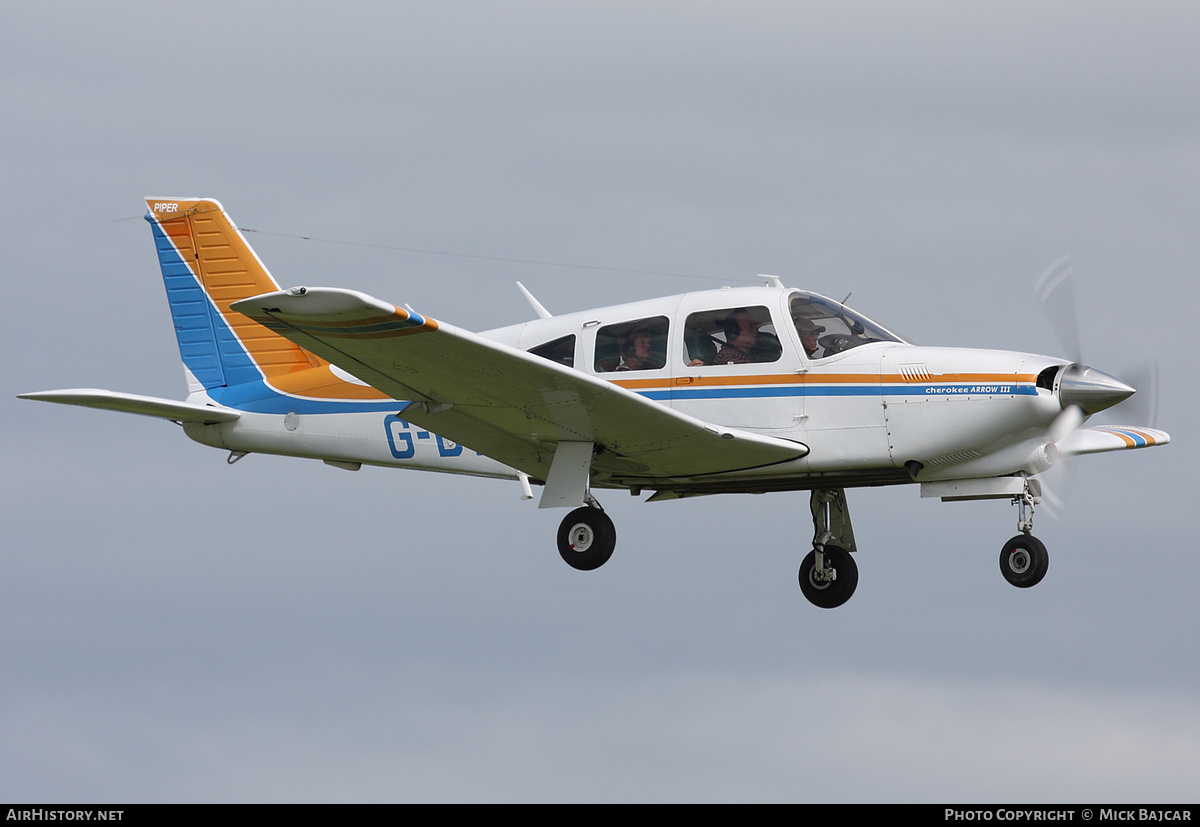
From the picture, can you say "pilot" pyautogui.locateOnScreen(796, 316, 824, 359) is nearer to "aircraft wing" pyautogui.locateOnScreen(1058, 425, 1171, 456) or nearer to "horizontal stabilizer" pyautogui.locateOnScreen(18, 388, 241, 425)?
"aircraft wing" pyautogui.locateOnScreen(1058, 425, 1171, 456)

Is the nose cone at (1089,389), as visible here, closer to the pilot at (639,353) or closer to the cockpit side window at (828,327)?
the cockpit side window at (828,327)

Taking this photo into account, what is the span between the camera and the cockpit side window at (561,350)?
16297mm

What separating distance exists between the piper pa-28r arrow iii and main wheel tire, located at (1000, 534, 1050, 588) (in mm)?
16

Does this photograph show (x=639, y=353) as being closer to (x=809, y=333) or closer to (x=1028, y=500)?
(x=809, y=333)

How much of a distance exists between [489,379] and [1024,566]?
5256mm

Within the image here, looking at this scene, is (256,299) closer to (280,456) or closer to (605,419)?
(605,419)

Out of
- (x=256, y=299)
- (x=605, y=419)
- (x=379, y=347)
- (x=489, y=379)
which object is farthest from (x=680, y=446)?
(x=256, y=299)

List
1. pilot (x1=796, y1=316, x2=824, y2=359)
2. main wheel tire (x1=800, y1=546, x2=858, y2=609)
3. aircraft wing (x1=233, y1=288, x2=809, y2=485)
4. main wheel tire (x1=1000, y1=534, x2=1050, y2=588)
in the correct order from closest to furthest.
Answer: aircraft wing (x1=233, y1=288, x2=809, y2=485) → main wheel tire (x1=1000, y1=534, x2=1050, y2=588) → pilot (x1=796, y1=316, x2=824, y2=359) → main wheel tire (x1=800, y1=546, x2=858, y2=609)

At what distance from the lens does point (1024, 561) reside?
14961mm

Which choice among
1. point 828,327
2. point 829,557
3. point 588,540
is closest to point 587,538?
point 588,540

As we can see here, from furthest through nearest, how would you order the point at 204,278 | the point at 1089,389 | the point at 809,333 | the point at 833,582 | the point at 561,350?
the point at 204,278 < the point at 833,582 < the point at 561,350 < the point at 809,333 < the point at 1089,389

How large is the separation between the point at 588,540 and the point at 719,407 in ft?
5.97

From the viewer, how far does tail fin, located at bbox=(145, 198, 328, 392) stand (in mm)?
18750

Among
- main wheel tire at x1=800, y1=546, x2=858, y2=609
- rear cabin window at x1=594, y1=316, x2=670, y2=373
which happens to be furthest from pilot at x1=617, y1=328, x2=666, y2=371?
main wheel tire at x1=800, y1=546, x2=858, y2=609
